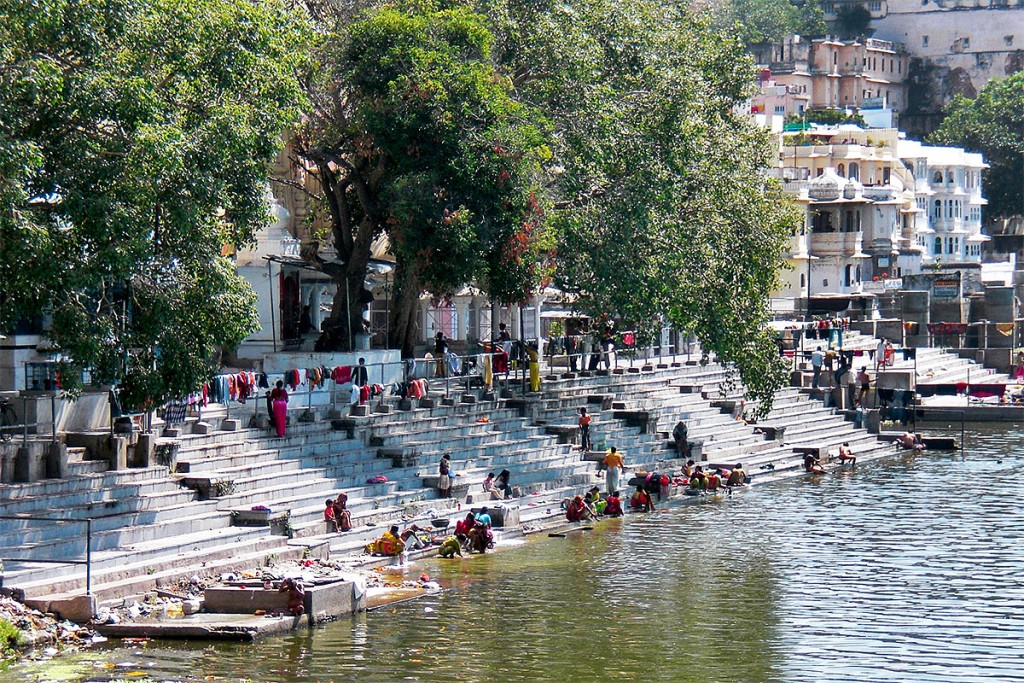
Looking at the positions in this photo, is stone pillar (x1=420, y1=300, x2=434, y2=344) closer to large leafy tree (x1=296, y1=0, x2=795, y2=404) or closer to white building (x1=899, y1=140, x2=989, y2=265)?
large leafy tree (x1=296, y1=0, x2=795, y2=404)

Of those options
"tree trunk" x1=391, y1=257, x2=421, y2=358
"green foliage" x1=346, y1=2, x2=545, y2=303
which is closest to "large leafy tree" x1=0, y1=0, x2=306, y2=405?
"green foliage" x1=346, y1=2, x2=545, y2=303

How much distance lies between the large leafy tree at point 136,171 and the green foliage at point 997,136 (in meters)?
90.1

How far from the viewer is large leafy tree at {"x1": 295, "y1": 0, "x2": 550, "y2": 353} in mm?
37281

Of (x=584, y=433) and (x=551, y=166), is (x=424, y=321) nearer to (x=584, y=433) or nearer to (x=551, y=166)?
(x=551, y=166)

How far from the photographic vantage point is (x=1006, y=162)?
374 feet

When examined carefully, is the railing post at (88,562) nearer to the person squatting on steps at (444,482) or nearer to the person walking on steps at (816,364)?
the person squatting on steps at (444,482)

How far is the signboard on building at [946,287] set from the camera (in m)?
78.8

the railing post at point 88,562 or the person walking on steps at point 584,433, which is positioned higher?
the person walking on steps at point 584,433

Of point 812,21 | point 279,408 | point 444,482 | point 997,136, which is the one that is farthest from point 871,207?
point 812,21

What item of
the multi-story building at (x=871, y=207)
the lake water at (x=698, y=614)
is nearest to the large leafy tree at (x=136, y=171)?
the lake water at (x=698, y=614)

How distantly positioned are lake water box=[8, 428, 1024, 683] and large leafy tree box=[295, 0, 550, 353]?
6.14 meters

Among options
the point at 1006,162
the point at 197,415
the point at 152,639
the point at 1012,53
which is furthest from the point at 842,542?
the point at 1012,53

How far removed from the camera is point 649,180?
140ft

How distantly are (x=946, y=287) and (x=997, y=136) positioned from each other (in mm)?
39426
